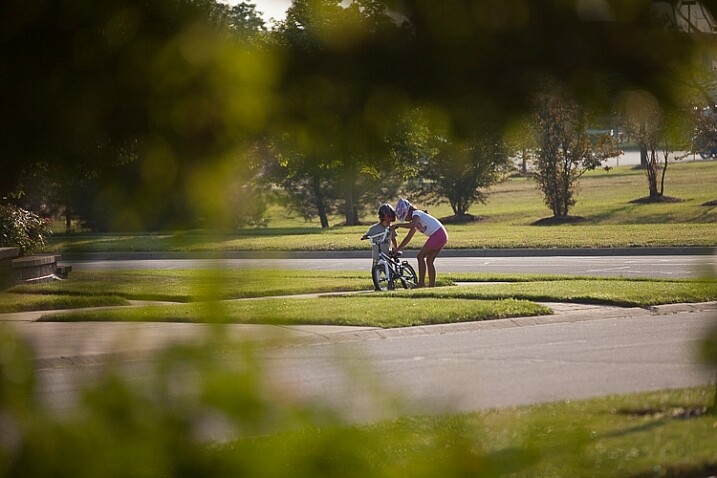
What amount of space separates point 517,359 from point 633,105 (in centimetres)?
856

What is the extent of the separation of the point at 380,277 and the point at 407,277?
0.50m

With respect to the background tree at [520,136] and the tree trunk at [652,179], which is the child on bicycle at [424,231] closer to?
the background tree at [520,136]

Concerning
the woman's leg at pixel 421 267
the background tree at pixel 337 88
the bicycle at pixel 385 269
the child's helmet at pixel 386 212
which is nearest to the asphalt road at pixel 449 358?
the background tree at pixel 337 88

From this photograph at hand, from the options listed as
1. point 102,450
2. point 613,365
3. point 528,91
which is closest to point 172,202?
point 102,450

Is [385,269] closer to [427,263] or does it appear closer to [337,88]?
[427,263]

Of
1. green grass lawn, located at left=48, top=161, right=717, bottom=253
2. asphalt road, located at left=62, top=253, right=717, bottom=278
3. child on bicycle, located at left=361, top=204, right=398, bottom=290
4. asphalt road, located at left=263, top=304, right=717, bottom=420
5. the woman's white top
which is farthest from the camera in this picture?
green grass lawn, located at left=48, top=161, right=717, bottom=253

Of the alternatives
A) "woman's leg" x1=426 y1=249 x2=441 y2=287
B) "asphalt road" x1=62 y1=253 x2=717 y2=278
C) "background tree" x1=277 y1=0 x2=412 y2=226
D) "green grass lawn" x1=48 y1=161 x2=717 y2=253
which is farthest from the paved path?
"woman's leg" x1=426 y1=249 x2=441 y2=287

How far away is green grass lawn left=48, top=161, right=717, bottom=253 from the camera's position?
92.8 ft

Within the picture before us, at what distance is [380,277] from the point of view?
709 inches

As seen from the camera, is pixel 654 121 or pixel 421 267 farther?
pixel 421 267

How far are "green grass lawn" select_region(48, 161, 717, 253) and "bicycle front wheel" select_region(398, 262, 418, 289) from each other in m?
2.31

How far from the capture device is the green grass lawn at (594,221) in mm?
28281

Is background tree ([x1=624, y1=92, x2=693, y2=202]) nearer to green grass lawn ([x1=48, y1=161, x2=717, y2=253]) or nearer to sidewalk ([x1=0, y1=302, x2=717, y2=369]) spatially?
sidewalk ([x1=0, y1=302, x2=717, y2=369])

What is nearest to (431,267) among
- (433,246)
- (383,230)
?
(433,246)
